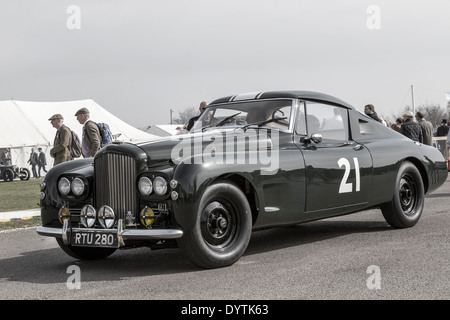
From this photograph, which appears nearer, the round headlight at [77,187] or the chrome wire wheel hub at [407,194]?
the round headlight at [77,187]

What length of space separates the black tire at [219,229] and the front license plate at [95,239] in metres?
0.60

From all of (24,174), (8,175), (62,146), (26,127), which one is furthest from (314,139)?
(26,127)

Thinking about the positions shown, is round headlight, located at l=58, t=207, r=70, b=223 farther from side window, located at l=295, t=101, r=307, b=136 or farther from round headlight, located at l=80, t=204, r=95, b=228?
side window, located at l=295, t=101, r=307, b=136

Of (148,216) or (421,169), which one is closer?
(148,216)

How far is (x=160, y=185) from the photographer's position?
5.52 m

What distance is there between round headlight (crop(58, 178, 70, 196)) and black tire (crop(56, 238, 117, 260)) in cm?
47

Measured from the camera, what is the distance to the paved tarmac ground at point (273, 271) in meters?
4.65

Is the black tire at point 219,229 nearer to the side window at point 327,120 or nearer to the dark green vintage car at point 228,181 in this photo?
the dark green vintage car at point 228,181

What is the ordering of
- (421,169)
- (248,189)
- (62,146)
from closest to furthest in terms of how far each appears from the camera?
(248,189), (421,169), (62,146)

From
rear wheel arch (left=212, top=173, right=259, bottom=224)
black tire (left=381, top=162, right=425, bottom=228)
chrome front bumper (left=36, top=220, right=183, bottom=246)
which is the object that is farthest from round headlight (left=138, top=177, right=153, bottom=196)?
black tire (left=381, top=162, right=425, bottom=228)

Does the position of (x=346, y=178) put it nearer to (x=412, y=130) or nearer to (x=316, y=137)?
(x=316, y=137)

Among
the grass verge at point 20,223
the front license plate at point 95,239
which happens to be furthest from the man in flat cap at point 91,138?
the front license plate at point 95,239

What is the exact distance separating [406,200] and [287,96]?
7.20 ft
